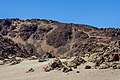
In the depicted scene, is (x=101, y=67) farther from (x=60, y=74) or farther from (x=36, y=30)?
(x=36, y=30)

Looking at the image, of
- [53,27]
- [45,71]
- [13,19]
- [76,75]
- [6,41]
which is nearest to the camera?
[76,75]

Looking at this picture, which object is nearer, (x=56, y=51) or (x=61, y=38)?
(x=56, y=51)

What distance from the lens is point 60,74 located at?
20.2 metres

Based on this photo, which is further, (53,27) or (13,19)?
(13,19)

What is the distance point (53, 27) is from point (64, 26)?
2946 millimetres

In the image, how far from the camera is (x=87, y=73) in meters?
19.5

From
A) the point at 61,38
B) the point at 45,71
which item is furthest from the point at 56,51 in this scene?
the point at 45,71

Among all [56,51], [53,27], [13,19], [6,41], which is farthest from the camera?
[13,19]

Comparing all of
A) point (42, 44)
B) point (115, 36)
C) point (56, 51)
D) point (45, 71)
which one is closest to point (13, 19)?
point (42, 44)

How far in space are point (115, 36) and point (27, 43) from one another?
68.5ft

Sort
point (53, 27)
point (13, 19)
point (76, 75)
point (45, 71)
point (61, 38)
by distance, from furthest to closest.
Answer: point (13, 19) < point (53, 27) < point (61, 38) < point (45, 71) < point (76, 75)

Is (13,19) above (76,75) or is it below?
above

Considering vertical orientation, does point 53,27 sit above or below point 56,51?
above

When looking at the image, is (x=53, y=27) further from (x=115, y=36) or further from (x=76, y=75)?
(x=76, y=75)
